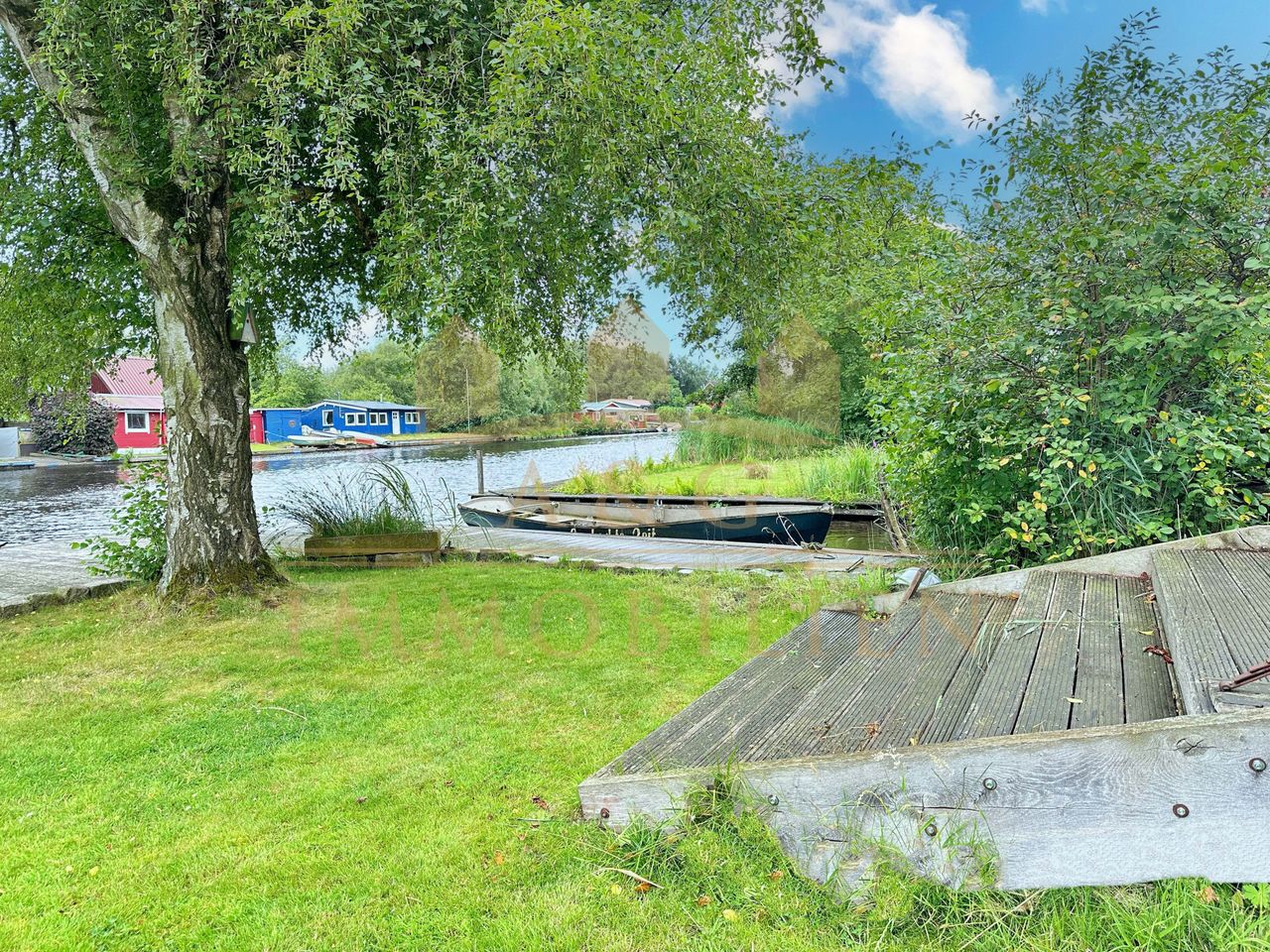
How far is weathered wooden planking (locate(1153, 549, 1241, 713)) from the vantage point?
5.52 ft

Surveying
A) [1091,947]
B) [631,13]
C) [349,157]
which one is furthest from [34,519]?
[1091,947]

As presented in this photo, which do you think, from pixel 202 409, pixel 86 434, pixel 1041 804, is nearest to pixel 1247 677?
pixel 1041 804

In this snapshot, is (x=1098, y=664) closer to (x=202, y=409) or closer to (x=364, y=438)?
(x=202, y=409)

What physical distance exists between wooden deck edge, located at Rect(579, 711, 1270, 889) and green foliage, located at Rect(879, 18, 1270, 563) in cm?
228

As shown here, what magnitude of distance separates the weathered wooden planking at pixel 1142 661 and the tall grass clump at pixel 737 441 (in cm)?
1607

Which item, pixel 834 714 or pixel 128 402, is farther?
pixel 128 402

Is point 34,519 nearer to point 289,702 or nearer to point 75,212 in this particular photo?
point 75,212

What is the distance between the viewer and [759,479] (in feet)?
48.0

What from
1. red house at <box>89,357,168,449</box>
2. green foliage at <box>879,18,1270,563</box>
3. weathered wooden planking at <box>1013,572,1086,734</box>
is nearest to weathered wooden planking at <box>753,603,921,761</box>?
weathered wooden planking at <box>1013,572,1086,734</box>

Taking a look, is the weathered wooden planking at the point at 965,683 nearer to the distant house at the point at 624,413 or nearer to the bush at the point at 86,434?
the bush at the point at 86,434

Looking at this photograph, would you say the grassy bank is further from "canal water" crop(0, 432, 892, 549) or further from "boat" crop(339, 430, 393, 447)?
"boat" crop(339, 430, 393, 447)

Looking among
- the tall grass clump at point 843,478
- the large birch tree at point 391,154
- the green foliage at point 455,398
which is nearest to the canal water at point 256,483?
the large birch tree at point 391,154

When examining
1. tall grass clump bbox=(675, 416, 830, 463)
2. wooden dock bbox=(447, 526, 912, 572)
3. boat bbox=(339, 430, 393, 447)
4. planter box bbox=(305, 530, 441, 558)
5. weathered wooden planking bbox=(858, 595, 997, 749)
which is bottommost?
wooden dock bbox=(447, 526, 912, 572)

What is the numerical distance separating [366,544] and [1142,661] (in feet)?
22.6
